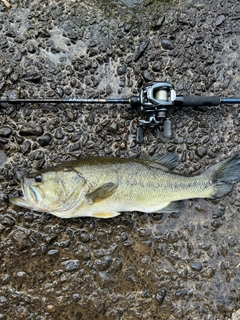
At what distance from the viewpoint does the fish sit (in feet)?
9.87

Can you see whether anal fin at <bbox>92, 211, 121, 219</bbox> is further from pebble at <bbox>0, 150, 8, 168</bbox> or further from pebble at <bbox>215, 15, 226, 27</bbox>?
pebble at <bbox>215, 15, 226, 27</bbox>

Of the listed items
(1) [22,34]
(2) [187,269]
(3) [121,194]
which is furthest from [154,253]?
(1) [22,34]

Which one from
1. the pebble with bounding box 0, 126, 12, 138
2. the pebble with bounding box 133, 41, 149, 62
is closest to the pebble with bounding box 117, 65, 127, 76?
the pebble with bounding box 133, 41, 149, 62

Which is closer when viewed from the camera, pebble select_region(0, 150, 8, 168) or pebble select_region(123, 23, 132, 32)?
pebble select_region(0, 150, 8, 168)

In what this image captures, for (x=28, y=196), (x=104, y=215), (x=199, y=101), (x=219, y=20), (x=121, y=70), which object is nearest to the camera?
(x=28, y=196)

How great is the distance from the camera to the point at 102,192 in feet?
9.96

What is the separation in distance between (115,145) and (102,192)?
0.61m

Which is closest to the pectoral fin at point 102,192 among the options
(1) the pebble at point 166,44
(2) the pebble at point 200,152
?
(2) the pebble at point 200,152

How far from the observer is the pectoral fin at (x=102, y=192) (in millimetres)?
3033

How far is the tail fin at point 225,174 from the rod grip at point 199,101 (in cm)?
60

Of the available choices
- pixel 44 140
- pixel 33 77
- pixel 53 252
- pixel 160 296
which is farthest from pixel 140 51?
pixel 160 296

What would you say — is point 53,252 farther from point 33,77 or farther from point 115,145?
point 33,77

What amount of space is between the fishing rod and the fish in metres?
0.34

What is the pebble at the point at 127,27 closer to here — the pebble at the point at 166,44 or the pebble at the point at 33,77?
the pebble at the point at 166,44
